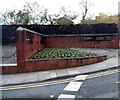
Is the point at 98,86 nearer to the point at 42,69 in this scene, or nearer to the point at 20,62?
the point at 42,69

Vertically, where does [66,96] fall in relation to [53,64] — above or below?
below

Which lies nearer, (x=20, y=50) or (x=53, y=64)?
(x=20, y=50)

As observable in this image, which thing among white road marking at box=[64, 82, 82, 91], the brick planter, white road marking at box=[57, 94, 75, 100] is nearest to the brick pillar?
the brick planter

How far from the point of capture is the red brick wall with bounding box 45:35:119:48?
59.4ft

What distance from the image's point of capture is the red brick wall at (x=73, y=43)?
18.1 m

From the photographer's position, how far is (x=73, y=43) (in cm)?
1891

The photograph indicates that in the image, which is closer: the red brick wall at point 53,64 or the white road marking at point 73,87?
the white road marking at point 73,87

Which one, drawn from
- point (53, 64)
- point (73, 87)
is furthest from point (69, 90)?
point (53, 64)

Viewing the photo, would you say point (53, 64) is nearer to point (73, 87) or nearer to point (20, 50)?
point (20, 50)

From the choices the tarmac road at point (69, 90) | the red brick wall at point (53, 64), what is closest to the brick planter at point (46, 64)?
the red brick wall at point (53, 64)

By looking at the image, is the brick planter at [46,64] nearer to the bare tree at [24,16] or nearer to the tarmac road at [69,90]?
the tarmac road at [69,90]

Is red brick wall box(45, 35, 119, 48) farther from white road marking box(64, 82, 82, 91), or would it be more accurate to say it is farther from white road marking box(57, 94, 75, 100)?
white road marking box(57, 94, 75, 100)

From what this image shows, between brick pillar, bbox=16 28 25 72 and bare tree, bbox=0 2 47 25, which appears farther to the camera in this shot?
bare tree, bbox=0 2 47 25

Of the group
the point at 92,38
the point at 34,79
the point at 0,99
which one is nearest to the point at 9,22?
the point at 92,38
